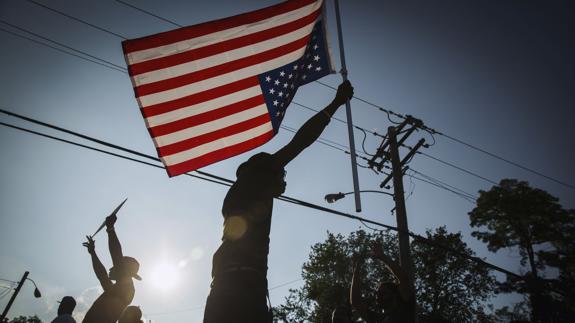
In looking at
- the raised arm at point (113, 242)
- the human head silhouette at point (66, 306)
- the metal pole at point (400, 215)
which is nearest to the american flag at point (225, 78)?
the raised arm at point (113, 242)

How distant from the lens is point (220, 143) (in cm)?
444

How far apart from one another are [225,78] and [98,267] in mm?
3479

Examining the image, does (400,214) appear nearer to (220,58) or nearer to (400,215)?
(400,215)

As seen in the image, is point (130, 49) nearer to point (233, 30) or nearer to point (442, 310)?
point (233, 30)

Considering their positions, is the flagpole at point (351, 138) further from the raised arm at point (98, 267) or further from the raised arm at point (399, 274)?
the raised arm at point (98, 267)

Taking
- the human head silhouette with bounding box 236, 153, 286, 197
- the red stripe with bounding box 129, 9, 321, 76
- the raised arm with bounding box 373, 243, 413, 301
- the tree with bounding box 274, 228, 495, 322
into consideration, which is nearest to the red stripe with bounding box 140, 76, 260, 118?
the red stripe with bounding box 129, 9, 321, 76

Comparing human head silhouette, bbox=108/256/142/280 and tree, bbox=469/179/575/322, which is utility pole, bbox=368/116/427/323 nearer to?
human head silhouette, bbox=108/256/142/280

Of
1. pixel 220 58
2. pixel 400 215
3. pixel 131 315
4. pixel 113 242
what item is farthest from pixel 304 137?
pixel 400 215

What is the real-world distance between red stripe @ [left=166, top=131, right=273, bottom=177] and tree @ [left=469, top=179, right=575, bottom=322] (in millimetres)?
23497

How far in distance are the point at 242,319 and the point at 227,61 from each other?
12.8 feet

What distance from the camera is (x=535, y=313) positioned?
1883 centimetres

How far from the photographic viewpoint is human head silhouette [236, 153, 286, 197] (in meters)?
1.81

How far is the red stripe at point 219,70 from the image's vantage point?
4.23 meters

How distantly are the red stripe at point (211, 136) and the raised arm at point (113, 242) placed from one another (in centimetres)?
118
